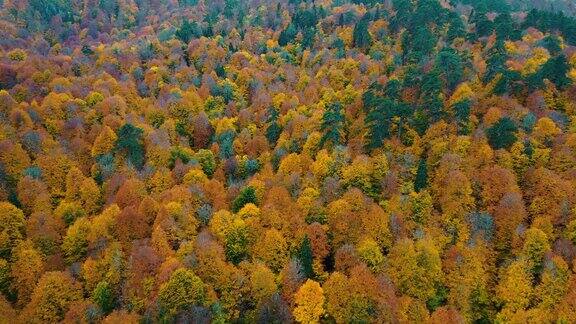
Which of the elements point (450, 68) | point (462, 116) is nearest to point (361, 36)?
point (450, 68)

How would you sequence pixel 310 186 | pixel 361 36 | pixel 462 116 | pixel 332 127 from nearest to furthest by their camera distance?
1. pixel 310 186
2. pixel 462 116
3. pixel 332 127
4. pixel 361 36

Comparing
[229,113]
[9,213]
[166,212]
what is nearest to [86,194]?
[9,213]

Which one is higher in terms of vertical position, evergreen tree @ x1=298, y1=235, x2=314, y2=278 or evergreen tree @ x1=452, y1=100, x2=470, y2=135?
evergreen tree @ x1=452, y1=100, x2=470, y2=135

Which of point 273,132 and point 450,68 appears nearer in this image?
point 450,68

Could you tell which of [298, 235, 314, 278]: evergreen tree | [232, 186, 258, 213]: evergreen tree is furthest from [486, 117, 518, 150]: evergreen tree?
[232, 186, 258, 213]: evergreen tree

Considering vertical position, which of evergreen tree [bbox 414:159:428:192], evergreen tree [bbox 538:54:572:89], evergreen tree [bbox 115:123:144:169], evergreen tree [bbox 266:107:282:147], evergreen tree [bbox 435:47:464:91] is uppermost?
evergreen tree [bbox 538:54:572:89]

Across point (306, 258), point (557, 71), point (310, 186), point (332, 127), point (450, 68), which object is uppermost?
point (557, 71)

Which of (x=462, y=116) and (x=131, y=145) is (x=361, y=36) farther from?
(x=131, y=145)

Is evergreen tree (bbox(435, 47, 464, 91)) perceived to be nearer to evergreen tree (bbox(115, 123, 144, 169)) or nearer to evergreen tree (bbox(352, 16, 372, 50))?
evergreen tree (bbox(352, 16, 372, 50))
